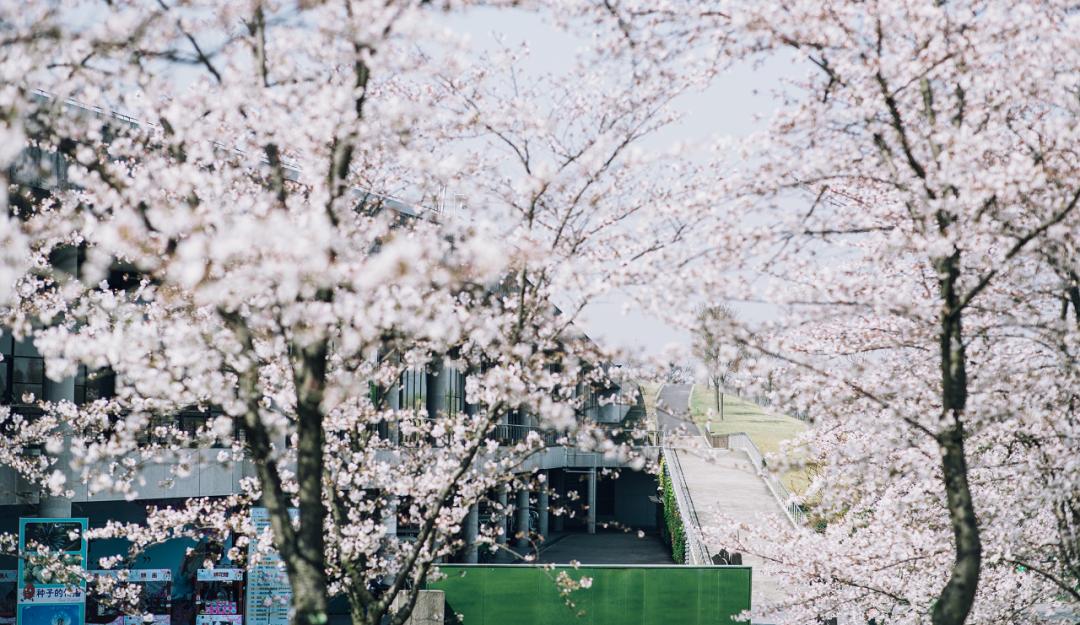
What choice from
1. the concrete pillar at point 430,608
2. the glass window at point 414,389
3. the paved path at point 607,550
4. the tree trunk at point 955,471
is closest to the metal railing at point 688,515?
the paved path at point 607,550

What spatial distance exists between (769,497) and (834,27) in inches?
961

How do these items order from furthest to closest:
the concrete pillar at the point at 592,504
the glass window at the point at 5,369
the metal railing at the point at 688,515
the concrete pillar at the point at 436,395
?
the concrete pillar at the point at 592,504 < the concrete pillar at the point at 436,395 < the metal railing at the point at 688,515 < the glass window at the point at 5,369

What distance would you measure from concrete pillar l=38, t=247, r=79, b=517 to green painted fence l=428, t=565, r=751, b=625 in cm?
671

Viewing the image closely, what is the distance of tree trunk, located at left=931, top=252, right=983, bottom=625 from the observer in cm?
747

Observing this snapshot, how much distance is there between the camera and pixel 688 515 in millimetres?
28359

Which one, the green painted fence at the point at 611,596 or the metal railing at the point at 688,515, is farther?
the metal railing at the point at 688,515

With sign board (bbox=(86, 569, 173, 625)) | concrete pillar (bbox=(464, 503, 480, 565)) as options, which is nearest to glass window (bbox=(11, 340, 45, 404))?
sign board (bbox=(86, 569, 173, 625))

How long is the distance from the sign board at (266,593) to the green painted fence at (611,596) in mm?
2746

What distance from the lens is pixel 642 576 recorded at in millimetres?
17188

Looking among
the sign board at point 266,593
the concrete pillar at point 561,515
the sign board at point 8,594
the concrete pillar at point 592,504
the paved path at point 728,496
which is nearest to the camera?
the sign board at point 266,593

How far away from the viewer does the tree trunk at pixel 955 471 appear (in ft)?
24.5

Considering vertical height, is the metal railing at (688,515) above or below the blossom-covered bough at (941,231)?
below

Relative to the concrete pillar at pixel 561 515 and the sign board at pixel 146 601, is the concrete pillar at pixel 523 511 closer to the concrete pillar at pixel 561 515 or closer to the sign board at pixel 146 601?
the concrete pillar at pixel 561 515

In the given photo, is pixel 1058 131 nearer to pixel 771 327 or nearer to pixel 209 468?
pixel 771 327
